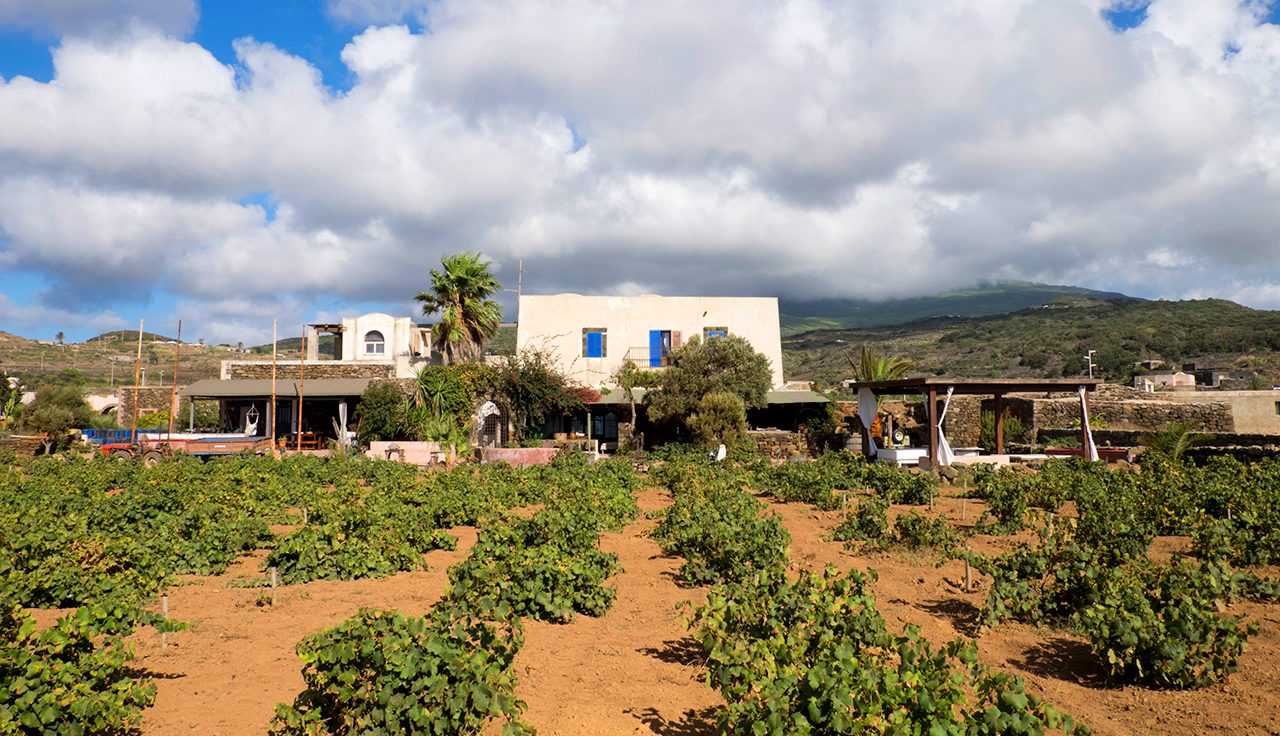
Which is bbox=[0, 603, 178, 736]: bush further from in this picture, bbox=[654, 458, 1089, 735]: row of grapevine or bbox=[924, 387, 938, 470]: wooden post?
bbox=[924, 387, 938, 470]: wooden post

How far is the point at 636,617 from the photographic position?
707 centimetres

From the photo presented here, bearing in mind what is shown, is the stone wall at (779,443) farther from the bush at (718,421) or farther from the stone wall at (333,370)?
the stone wall at (333,370)

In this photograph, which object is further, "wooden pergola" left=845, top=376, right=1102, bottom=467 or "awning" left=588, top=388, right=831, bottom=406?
"awning" left=588, top=388, right=831, bottom=406

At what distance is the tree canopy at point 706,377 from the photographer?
26391 mm

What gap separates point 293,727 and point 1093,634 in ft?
16.6

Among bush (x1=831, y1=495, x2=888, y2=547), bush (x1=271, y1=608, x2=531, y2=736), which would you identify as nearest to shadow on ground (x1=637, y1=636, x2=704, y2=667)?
bush (x1=271, y1=608, x2=531, y2=736)

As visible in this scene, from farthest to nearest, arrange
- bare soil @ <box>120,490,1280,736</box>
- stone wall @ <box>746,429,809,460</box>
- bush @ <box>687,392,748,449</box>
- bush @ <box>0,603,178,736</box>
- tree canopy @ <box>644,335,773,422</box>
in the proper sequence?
tree canopy @ <box>644,335,773,422</box>, stone wall @ <box>746,429,809,460</box>, bush @ <box>687,392,748,449</box>, bare soil @ <box>120,490,1280,736</box>, bush @ <box>0,603,178,736</box>

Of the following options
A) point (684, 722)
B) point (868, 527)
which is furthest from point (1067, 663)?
point (868, 527)

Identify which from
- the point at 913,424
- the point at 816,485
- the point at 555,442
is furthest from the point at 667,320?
the point at 816,485

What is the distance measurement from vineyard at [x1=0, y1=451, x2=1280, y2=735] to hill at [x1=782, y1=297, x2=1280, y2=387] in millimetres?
38617

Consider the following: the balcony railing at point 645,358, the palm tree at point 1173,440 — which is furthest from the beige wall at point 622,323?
the palm tree at point 1173,440

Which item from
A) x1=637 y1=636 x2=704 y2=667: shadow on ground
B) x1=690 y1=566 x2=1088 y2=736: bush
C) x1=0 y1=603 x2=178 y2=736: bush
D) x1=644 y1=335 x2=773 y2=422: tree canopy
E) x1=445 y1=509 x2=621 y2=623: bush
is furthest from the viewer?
x1=644 y1=335 x2=773 y2=422: tree canopy

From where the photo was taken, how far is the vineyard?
410cm

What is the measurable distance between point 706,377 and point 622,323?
584 cm
